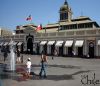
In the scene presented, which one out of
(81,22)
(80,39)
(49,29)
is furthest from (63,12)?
(80,39)

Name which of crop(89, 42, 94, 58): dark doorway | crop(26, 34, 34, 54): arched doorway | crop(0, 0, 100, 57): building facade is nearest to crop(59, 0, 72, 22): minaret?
crop(0, 0, 100, 57): building facade

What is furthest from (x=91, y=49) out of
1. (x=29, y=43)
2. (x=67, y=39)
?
(x=29, y=43)

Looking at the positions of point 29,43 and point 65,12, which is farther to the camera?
point 65,12

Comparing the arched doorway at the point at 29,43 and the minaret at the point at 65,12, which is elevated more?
the minaret at the point at 65,12

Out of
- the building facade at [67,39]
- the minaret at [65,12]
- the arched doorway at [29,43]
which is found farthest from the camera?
the minaret at [65,12]

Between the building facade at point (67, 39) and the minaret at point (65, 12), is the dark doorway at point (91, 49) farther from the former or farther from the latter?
the minaret at point (65, 12)

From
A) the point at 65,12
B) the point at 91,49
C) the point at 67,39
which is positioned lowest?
the point at 91,49

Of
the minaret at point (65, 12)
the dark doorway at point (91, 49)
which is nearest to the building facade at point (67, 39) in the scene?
the dark doorway at point (91, 49)

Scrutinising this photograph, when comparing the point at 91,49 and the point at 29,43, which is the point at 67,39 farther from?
the point at 29,43

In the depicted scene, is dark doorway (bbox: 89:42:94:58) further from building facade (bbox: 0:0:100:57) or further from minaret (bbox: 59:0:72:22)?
minaret (bbox: 59:0:72:22)

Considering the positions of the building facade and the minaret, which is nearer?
the building facade

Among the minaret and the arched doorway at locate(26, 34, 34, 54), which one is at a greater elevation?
the minaret

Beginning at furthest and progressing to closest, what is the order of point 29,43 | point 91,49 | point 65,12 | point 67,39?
point 65,12 < point 29,43 < point 67,39 < point 91,49

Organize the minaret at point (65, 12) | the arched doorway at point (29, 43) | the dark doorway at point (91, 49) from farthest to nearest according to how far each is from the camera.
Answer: the minaret at point (65, 12) < the arched doorway at point (29, 43) < the dark doorway at point (91, 49)
